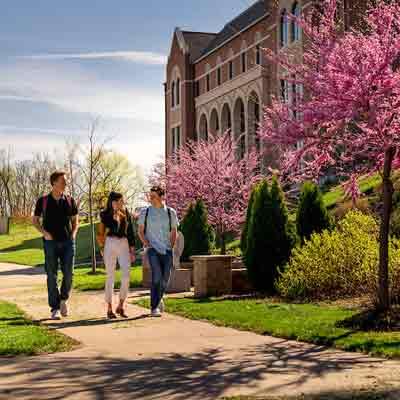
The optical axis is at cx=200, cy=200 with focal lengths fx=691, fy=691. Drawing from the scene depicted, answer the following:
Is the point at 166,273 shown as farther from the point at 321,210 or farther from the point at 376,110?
the point at 321,210

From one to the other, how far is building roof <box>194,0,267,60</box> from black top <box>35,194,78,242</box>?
3285 cm

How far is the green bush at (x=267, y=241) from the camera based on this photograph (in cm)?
1225

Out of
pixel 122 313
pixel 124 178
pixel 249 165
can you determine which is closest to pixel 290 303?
pixel 122 313

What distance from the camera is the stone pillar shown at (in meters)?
12.1

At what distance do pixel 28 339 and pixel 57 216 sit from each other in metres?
2.58

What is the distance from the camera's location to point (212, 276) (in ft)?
40.1

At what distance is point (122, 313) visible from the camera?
9.29 meters

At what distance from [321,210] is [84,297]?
4982 millimetres

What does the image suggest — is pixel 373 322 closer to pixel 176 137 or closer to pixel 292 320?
pixel 292 320

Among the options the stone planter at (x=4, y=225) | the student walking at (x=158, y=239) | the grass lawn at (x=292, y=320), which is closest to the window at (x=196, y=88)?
the stone planter at (x=4, y=225)

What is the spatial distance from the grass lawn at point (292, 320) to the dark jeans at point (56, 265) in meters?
1.58

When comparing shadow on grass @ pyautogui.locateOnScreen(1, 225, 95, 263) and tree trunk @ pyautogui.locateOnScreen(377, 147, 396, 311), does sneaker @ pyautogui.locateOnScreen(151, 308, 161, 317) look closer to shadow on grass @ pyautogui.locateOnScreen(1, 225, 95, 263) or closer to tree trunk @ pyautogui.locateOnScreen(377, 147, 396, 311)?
tree trunk @ pyautogui.locateOnScreen(377, 147, 396, 311)

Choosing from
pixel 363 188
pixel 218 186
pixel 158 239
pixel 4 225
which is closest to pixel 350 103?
pixel 158 239

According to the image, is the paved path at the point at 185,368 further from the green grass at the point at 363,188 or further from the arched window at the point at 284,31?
the arched window at the point at 284,31
